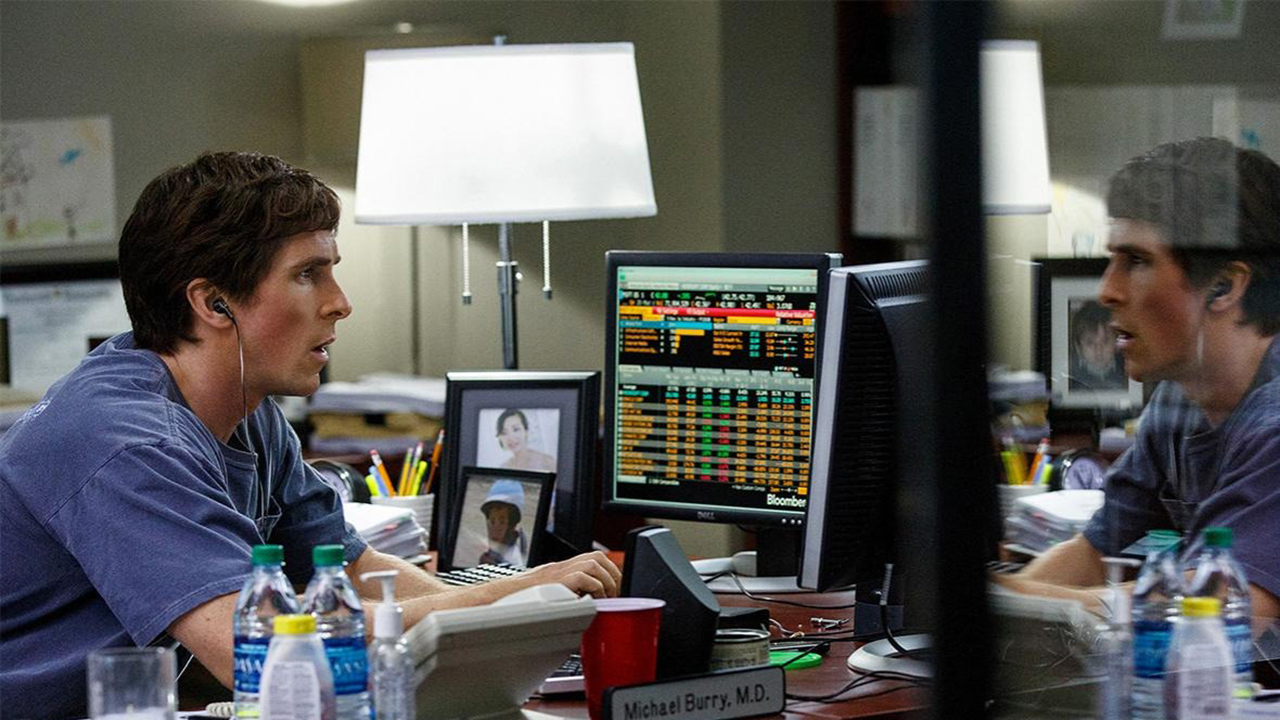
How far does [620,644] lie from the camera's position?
1.49 meters

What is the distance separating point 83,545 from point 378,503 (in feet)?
3.10

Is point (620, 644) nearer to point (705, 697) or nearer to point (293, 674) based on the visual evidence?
point (705, 697)

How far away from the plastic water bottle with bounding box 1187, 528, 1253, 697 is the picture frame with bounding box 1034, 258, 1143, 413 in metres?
0.44

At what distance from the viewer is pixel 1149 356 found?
3.36ft

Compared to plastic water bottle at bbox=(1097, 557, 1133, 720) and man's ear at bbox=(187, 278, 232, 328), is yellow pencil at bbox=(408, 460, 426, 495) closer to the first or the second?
man's ear at bbox=(187, 278, 232, 328)

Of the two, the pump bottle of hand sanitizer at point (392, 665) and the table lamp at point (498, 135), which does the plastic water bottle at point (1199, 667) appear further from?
the table lamp at point (498, 135)

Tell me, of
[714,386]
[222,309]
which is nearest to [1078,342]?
[222,309]

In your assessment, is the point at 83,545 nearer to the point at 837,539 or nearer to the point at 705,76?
the point at 837,539

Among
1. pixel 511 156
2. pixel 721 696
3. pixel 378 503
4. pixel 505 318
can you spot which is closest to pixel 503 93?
pixel 511 156

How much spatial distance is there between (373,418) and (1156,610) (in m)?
2.24

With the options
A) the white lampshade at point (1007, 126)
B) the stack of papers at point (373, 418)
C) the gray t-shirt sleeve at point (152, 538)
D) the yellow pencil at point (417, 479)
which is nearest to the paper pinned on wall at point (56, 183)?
the stack of papers at point (373, 418)

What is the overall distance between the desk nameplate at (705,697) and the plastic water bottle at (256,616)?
0.31 meters

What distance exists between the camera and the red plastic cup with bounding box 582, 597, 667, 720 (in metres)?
1.49

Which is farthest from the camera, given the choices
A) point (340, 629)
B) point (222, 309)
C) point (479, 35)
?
point (479, 35)
